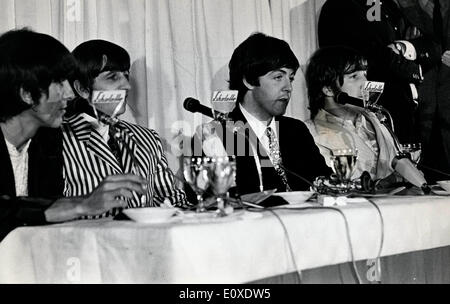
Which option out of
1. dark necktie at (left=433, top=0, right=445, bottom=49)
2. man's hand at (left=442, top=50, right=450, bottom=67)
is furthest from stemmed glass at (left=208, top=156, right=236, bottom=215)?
dark necktie at (left=433, top=0, right=445, bottom=49)

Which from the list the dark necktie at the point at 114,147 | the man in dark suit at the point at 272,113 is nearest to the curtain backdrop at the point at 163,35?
the man in dark suit at the point at 272,113

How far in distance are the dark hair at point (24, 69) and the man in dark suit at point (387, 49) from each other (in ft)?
6.34

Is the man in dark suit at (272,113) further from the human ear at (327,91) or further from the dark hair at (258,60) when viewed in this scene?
the human ear at (327,91)

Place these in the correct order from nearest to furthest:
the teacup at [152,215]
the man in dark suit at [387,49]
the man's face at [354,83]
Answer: the teacup at [152,215] → the man's face at [354,83] → the man in dark suit at [387,49]

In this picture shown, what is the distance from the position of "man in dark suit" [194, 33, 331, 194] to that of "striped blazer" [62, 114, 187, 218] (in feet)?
1.27

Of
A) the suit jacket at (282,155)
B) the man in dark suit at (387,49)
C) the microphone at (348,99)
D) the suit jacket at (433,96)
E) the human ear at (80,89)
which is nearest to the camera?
the human ear at (80,89)

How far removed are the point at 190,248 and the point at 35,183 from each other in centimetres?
73

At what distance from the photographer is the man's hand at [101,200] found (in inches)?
63.9

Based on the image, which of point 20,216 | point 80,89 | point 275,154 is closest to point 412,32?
point 275,154

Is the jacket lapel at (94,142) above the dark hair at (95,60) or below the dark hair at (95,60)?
below

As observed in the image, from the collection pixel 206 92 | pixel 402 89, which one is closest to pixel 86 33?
pixel 206 92

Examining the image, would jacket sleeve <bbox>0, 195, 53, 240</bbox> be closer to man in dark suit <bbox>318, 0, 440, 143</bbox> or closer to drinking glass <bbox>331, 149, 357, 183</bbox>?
drinking glass <bbox>331, 149, 357, 183</bbox>

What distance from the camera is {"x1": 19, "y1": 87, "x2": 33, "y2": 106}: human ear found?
1935mm

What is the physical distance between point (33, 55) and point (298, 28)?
7.32ft
